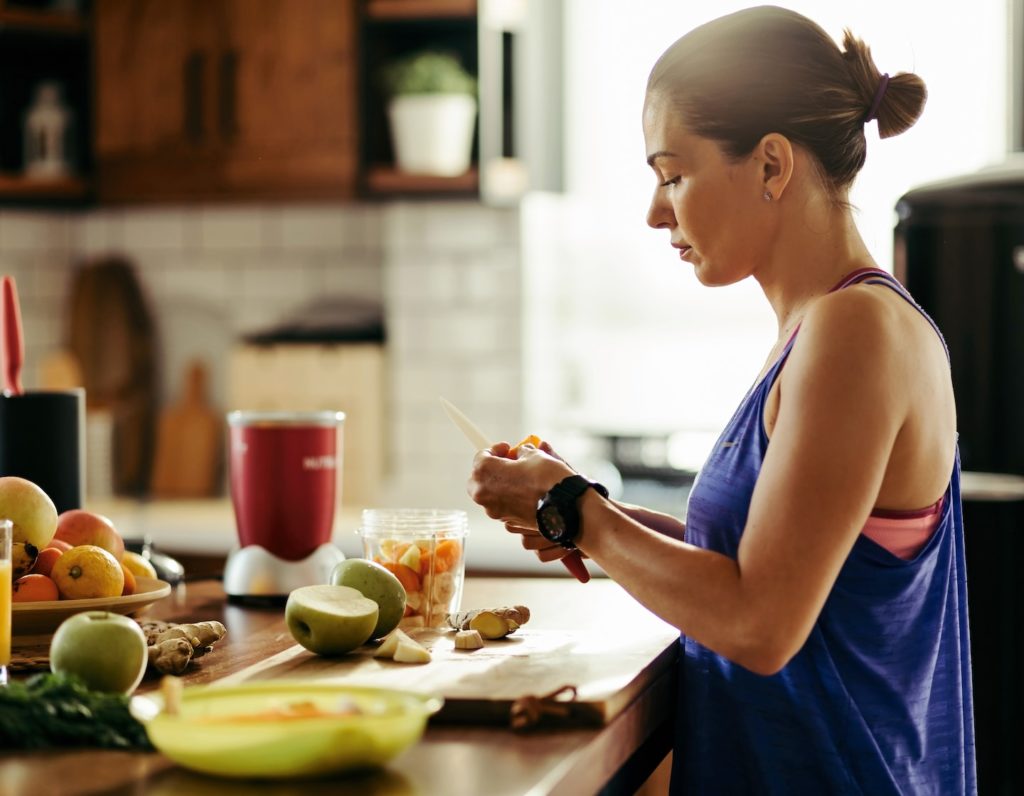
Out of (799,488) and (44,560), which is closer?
(799,488)

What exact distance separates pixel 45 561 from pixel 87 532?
0.36 ft

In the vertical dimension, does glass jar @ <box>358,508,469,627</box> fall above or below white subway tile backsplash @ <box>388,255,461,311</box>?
below

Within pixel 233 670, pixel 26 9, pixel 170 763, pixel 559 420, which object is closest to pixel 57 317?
pixel 26 9

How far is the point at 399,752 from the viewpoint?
108 centimetres

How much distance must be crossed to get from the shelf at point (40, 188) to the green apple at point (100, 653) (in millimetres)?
2891

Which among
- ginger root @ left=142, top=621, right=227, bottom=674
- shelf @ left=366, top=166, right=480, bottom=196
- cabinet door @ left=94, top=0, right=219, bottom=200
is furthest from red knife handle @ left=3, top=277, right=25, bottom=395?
cabinet door @ left=94, top=0, right=219, bottom=200

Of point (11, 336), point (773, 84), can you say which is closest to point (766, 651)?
point (773, 84)

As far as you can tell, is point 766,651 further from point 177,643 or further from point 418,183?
point 418,183

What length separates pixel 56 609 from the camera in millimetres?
1508

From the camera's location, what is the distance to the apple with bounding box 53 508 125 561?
1672 millimetres

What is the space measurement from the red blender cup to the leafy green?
0.75m

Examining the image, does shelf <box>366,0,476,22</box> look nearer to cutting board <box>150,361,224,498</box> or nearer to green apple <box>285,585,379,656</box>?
cutting board <box>150,361,224,498</box>

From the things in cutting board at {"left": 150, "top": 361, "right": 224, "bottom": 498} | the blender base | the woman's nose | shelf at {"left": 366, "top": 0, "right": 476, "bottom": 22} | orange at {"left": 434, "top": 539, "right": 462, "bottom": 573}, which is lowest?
cutting board at {"left": 150, "top": 361, "right": 224, "bottom": 498}

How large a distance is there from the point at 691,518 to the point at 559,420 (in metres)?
2.41
